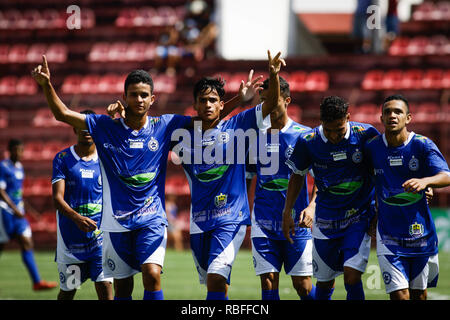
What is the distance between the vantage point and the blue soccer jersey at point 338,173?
6.19m

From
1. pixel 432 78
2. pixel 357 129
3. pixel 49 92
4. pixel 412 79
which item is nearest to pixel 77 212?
pixel 49 92

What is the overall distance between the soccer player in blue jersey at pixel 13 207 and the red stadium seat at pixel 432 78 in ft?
44.0

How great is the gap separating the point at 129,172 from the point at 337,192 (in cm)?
203

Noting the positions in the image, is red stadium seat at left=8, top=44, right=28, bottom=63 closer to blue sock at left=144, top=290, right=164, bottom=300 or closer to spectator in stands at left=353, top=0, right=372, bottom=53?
spectator in stands at left=353, top=0, right=372, bottom=53

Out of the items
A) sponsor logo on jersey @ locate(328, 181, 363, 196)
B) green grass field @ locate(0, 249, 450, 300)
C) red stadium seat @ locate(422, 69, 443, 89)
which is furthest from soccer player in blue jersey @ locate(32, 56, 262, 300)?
red stadium seat @ locate(422, 69, 443, 89)

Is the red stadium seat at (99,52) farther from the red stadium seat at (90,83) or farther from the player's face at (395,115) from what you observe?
the player's face at (395,115)

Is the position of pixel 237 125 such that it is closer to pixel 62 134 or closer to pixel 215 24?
pixel 62 134

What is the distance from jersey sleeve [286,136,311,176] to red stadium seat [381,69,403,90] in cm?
1441

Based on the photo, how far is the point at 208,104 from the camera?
6016 millimetres

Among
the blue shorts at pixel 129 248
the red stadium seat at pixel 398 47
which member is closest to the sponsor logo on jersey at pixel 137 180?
the blue shorts at pixel 129 248

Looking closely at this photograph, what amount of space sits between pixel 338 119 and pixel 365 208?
939 millimetres

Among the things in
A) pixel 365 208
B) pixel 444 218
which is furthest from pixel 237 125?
pixel 444 218

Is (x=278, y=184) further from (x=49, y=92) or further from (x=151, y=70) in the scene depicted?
(x=151, y=70)

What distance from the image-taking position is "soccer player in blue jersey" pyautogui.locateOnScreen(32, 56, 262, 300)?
5715 millimetres
